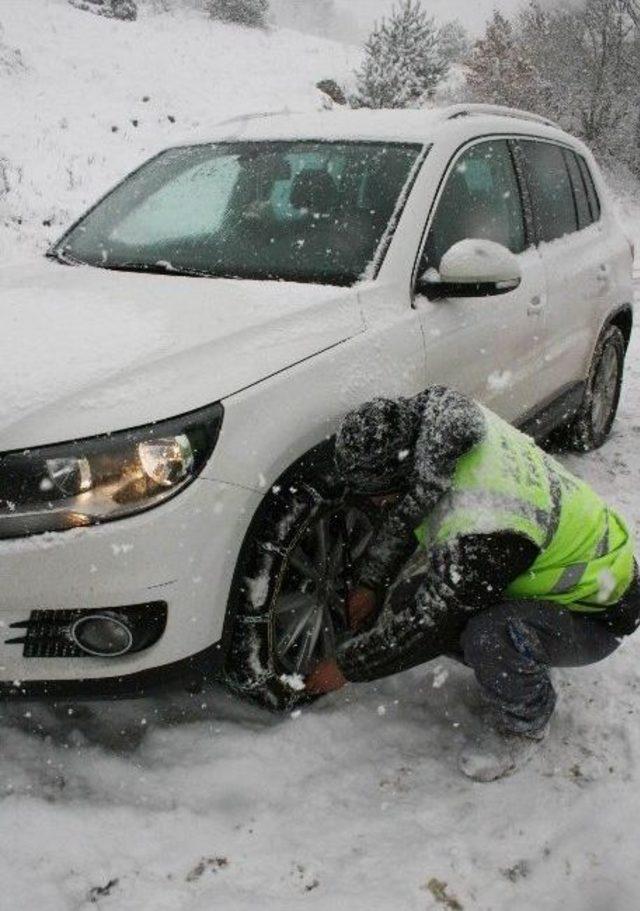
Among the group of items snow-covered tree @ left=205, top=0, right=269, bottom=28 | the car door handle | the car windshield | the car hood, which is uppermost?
snow-covered tree @ left=205, top=0, right=269, bottom=28

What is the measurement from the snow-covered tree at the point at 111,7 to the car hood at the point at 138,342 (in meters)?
26.3

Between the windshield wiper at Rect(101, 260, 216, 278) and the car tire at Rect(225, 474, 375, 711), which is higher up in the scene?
the windshield wiper at Rect(101, 260, 216, 278)

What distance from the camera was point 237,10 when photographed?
98.9ft

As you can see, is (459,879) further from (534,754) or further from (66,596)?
(66,596)

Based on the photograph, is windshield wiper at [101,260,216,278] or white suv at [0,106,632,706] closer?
white suv at [0,106,632,706]

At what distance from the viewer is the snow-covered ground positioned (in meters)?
1.90

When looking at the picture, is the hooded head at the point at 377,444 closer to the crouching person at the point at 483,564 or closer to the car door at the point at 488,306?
the crouching person at the point at 483,564

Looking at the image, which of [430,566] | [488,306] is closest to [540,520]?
[430,566]

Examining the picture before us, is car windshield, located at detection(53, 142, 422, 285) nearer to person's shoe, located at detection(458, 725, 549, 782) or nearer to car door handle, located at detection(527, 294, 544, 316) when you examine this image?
car door handle, located at detection(527, 294, 544, 316)

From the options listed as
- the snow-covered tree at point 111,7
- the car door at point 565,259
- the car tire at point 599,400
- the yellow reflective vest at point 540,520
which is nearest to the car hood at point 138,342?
the yellow reflective vest at point 540,520

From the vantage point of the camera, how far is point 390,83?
22.7 meters

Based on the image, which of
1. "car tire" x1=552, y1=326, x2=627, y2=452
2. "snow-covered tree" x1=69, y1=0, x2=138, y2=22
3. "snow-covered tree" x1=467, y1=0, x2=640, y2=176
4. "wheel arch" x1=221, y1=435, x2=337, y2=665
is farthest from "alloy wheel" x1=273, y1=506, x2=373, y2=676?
"snow-covered tree" x1=69, y1=0, x2=138, y2=22

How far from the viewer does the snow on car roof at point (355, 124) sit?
119 inches

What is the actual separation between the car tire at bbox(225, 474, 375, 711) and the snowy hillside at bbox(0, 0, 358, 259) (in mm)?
6042
